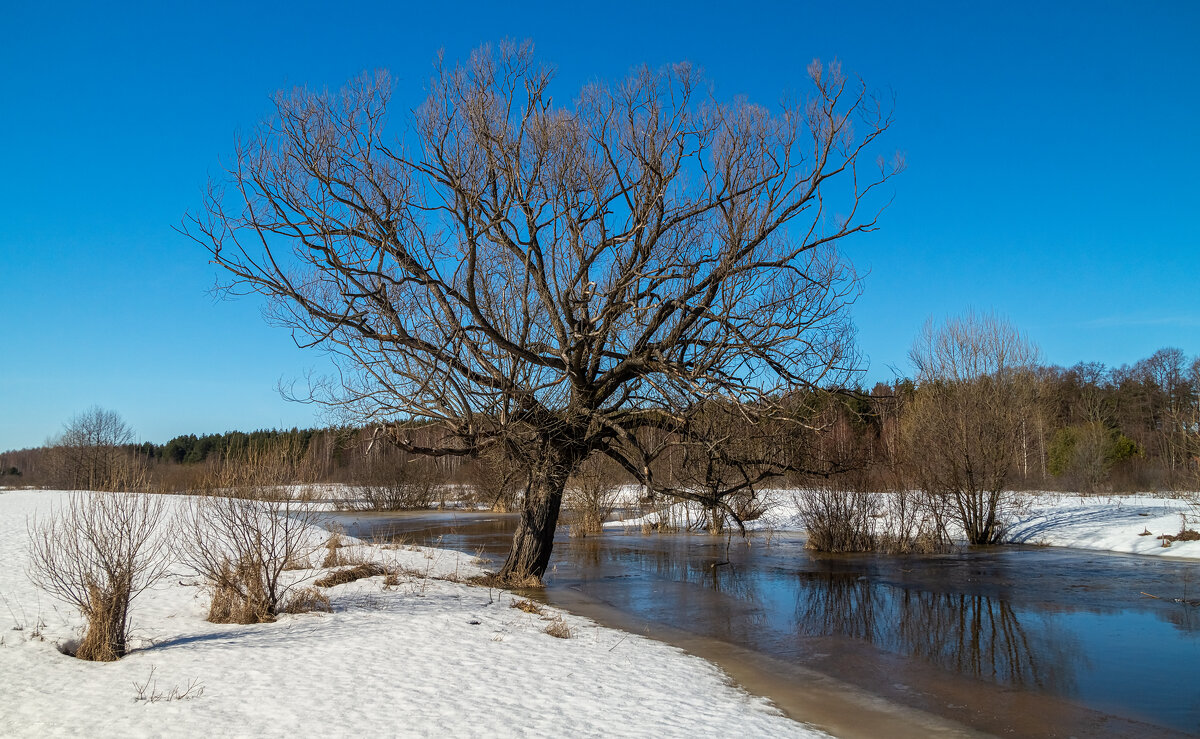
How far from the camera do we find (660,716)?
703 centimetres

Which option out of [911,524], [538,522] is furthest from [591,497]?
[538,522]

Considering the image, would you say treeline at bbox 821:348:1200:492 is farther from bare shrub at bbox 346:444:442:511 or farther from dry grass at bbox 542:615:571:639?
bare shrub at bbox 346:444:442:511

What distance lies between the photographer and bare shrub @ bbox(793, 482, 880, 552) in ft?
73.9

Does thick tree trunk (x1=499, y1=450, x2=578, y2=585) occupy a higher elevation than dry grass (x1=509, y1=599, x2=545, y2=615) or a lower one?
higher

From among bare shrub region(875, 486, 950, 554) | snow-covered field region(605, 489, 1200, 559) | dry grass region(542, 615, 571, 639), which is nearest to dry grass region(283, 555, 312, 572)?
dry grass region(542, 615, 571, 639)

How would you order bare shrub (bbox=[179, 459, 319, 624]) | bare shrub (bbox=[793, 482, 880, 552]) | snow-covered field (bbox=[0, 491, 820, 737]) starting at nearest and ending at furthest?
snow-covered field (bbox=[0, 491, 820, 737]) < bare shrub (bbox=[179, 459, 319, 624]) < bare shrub (bbox=[793, 482, 880, 552])

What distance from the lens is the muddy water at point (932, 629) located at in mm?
7980

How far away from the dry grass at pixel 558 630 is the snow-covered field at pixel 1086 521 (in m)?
10.8

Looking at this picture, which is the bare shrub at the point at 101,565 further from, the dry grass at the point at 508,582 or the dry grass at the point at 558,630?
the dry grass at the point at 508,582

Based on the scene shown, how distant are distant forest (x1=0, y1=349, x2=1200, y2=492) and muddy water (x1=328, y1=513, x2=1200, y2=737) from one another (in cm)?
306

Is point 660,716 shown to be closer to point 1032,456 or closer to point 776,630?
point 776,630

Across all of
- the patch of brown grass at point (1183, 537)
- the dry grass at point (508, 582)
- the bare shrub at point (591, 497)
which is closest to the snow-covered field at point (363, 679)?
the dry grass at point (508, 582)

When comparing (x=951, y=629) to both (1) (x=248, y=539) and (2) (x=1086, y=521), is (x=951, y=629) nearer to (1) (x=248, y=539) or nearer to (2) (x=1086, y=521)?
(1) (x=248, y=539)

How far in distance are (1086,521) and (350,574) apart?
997 inches
